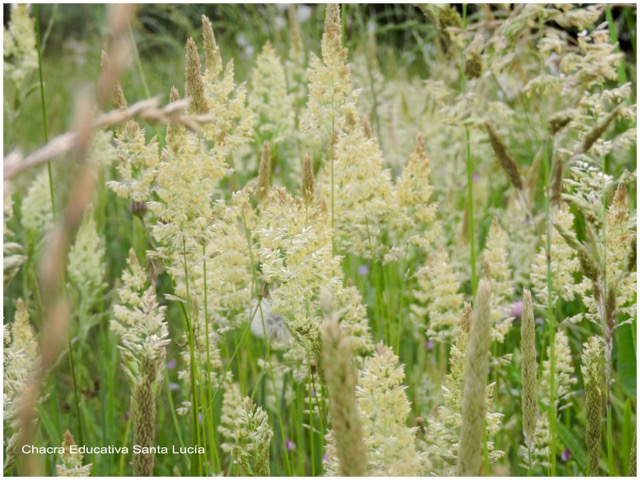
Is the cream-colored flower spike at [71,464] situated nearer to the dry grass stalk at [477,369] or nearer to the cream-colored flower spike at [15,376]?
the cream-colored flower spike at [15,376]

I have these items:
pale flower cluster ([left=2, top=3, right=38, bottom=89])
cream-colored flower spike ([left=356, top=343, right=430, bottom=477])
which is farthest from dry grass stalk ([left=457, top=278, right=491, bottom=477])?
pale flower cluster ([left=2, top=3, right=38, bottom=89])

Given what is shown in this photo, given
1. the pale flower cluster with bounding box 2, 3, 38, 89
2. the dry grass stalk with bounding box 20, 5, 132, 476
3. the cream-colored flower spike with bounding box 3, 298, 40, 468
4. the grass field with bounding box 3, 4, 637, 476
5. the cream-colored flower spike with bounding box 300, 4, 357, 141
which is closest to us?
the dry grass stalk with bounding box 20, 5, 132, 476

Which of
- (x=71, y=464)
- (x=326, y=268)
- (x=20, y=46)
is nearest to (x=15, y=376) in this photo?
(x=71, y=464)

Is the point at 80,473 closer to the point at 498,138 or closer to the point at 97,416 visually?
the point at 498,138

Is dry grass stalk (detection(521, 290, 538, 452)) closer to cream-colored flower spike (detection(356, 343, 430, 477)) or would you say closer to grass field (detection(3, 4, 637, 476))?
grass field (detection(3, 4, 637, 476))

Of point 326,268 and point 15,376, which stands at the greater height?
point 326,268

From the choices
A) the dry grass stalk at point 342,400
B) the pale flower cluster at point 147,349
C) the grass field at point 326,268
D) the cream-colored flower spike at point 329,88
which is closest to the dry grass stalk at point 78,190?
the grass field at point 326,268

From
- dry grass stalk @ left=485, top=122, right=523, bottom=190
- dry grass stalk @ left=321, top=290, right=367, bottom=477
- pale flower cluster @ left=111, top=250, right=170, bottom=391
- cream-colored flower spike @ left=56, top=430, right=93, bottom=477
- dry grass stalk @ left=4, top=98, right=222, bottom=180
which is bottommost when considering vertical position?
cream-colored flower spike @ left=56, top=430, right=93, bottom=477

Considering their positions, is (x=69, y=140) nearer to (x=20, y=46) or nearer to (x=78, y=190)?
(x=78, y=190)

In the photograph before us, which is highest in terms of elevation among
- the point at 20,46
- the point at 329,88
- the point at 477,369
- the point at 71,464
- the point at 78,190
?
the point at 20,46

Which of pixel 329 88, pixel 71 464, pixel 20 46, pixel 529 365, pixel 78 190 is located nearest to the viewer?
pixel 78 190

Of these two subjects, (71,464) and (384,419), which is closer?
(384,419)

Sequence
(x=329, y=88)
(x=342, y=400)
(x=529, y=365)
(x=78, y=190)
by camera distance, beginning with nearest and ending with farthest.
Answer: (x=78, y=190) < (x=342, y=400) < (x=529, y=365) < (x=329, y=88)

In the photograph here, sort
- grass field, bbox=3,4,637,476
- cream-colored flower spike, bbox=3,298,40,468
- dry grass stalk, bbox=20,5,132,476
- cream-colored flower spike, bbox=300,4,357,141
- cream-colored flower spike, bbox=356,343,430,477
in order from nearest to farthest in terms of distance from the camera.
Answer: dry grass stalk, bbox=20,5,132,476, grass field, bbox=3,4,637,476, cream-colored flower spike, bbox=356,343,430,477, cream-colored flower spike, bbox=3,298,40,468, cream-colored flower spike, bbox=300,4,357,141
